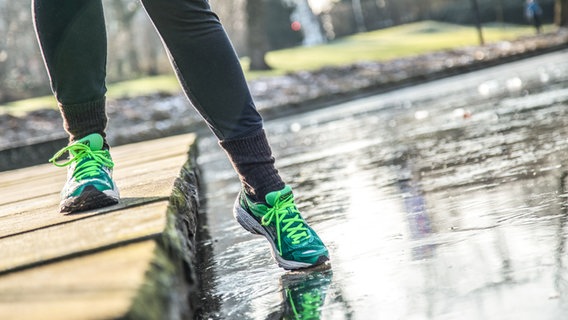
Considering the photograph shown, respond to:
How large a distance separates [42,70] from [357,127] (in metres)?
21.4

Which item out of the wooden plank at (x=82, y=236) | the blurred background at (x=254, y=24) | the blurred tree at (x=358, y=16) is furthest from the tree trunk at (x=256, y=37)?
the wooden plank at (x=82, y=236)

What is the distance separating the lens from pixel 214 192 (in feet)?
18.5

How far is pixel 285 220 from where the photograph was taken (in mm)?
2592

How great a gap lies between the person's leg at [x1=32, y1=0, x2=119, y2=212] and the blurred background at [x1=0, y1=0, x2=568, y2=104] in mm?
23420

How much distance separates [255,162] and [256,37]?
28.2m

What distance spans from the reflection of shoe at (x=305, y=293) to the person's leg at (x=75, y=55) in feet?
2.66

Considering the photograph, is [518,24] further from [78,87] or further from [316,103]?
[78,87]

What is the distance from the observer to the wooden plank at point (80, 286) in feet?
3.98

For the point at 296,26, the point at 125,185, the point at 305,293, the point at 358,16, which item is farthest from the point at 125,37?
the point at 305,293

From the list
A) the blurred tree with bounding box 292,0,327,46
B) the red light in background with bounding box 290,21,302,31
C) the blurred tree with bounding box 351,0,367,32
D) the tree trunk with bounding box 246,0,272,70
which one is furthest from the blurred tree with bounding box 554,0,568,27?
the blurred tree with bounding box 351,0,367,32

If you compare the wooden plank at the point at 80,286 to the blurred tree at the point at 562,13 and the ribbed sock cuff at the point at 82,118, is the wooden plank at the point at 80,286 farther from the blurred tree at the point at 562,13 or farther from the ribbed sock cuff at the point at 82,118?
the blurred tree at the point at 562,13

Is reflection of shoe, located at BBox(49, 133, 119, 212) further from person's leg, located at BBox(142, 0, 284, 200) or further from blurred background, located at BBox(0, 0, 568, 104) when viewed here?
blurred background, located at BBox(0, 0, 568, 104)

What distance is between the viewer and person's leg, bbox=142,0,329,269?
2.50m

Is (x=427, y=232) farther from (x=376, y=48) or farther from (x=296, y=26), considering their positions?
(x=296, y=26)
